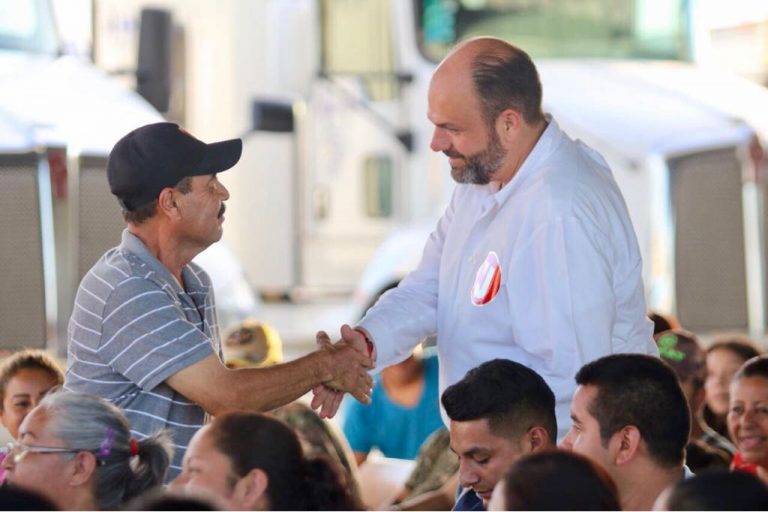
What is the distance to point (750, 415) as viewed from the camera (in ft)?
18.2

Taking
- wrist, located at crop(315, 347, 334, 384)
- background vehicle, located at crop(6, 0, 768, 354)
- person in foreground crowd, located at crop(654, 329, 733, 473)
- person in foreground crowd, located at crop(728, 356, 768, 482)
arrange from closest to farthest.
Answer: wrist, located at crop(315, 347, 334, 384), person in foreground crowd, located at crop(728, 356, 768, 482), person in foreground crowd, located at crop(654, 329, 733, 473), background vehicle, located at crop(6, 0, 768, 354)

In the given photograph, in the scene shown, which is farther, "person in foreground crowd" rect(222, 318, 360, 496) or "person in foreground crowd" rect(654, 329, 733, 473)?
"person in foreground crowd" rect(222, 318, 360, 496)

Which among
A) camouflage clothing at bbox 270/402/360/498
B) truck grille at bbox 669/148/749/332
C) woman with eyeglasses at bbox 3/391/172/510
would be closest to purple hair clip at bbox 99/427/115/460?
woman with eyeglasses at bbox 3/391/172/510

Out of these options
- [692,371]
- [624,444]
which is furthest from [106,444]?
[692,371]

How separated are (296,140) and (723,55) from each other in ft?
18.8

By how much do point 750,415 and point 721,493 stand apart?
9.13 ft

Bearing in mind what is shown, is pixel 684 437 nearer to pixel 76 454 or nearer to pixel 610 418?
pixel 610 418

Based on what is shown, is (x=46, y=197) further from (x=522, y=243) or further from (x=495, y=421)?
(x=495, y=421)

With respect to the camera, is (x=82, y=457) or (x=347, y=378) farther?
(x=347, y=378)

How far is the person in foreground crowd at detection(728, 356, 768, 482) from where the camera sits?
5.46 meters

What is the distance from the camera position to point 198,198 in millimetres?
4516

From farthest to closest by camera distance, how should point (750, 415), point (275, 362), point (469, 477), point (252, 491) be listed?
point (275, 362) < point (750, 415) < point (469, 477) < point (252, 491)

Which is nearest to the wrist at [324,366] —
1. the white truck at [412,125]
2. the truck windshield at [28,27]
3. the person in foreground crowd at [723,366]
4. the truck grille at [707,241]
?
the person in foreground crowd at [723,366]

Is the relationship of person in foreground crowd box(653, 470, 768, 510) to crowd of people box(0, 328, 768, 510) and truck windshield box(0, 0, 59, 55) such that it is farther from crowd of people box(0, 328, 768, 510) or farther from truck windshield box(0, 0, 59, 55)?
truck windshield box(0, 0, 59, 55)
